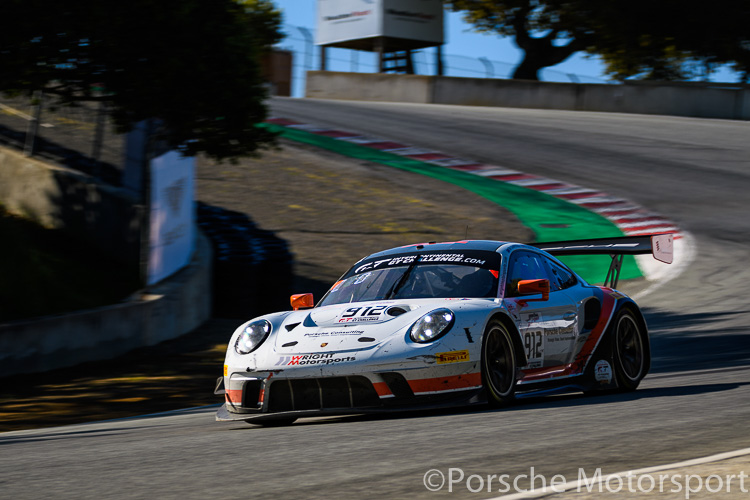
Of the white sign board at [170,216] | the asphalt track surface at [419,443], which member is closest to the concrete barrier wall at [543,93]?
the asphalt track surface at [419,443]

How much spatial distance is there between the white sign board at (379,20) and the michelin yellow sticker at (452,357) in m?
37.9

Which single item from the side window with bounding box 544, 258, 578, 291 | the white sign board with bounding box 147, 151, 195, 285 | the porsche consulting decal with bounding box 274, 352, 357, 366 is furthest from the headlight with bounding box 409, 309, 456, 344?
the white sign board with bounding box 147, 151, 195, 285

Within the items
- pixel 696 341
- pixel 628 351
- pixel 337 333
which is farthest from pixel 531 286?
pixel 696 341

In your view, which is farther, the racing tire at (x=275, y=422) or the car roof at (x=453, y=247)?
the car roof at (x=453, y=247)

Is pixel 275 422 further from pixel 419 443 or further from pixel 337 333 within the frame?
pixel 419 443

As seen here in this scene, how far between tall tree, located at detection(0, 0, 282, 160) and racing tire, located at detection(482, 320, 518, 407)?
7.34 m

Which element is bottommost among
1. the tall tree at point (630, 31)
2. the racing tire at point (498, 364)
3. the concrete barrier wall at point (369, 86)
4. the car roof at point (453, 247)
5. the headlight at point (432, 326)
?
the racing tire at point (498, 364)

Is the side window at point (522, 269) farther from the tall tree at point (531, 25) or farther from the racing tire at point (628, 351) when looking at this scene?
the tall tree at point (531, 25)

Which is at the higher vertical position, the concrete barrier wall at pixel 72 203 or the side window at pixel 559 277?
the side window at pixel 559 277

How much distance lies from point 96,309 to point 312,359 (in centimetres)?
620

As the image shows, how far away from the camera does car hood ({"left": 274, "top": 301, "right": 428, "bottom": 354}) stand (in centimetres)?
654

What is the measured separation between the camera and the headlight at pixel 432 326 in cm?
651

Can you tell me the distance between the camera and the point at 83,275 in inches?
562

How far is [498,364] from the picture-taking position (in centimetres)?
687
